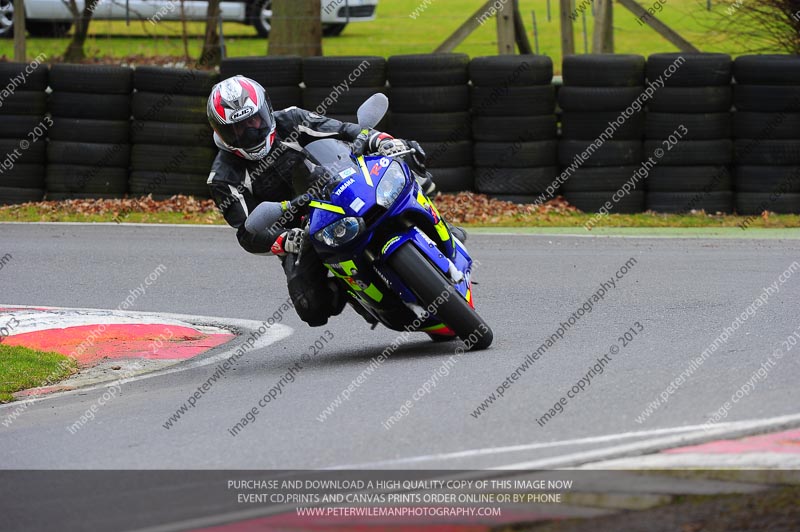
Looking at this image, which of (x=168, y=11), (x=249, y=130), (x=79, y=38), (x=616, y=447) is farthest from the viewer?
(x=168, y=11)

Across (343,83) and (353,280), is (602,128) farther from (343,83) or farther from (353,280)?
(353,280)

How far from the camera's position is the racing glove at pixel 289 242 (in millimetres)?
7586

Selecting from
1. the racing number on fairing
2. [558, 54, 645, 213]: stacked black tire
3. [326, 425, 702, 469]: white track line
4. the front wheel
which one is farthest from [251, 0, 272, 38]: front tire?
[326, 425, 702, 469]: white track line

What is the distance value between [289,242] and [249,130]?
0.76 meters

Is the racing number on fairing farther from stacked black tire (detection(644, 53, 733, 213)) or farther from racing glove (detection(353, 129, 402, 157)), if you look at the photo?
stacked black tire (detection(644, 53, 733, 213))

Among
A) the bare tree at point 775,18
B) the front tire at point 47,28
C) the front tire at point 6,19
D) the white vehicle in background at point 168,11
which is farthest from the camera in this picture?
the front tire at point 47,28

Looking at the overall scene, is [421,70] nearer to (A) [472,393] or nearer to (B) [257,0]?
(A) [472,393]

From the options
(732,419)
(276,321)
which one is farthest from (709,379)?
(276,321)

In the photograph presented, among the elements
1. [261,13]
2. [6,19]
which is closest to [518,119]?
[261,13]

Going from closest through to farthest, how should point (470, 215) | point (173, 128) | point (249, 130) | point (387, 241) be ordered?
1. point (387, 241)
2. point (249, 130)
3. point (470, 215)
4. point (173, 128)

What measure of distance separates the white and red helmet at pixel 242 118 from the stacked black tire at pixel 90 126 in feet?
26.0

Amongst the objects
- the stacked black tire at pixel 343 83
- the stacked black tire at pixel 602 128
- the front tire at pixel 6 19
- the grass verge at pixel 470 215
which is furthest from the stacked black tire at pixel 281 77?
the front tire at pixel 6 19

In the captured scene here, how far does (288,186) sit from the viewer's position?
26.5 ft

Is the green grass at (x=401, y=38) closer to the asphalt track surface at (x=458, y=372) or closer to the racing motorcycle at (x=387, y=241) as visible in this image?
the asphalt track surface at (x=458, y=372)
